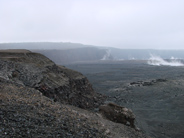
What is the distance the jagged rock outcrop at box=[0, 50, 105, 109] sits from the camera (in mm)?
15377

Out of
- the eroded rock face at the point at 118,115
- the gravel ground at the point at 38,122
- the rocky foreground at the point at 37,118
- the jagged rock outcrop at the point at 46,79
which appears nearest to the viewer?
the gravel ground at the point at 38,122

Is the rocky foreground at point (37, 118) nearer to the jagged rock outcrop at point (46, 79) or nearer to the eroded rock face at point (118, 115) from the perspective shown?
the jagged rock outcrop at point (46, 79)

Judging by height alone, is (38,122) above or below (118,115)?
above

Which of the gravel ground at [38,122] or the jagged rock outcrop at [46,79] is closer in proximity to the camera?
the gravel ground at [38,122]

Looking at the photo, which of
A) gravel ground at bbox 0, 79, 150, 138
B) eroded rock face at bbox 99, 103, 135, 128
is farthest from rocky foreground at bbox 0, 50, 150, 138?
eroded rock face at bbox 99, 103, 135, 128

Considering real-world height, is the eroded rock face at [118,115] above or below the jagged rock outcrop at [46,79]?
below

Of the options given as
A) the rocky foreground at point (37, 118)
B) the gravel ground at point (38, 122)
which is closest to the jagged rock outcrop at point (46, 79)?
the rocky foreground at point (37, 118)

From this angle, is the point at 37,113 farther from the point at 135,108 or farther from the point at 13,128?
the point at 135,108

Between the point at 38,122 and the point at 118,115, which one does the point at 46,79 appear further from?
the point at 38,122

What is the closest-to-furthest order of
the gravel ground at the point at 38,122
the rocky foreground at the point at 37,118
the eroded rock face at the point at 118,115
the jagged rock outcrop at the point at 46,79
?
the gravel ground at the point at 38,122
the rocky foreground at the point at 37,118
the eroded rock face at the point at 118,115
the jagged rock outcrop at the point at 46,79

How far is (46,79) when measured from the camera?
17.6 meters

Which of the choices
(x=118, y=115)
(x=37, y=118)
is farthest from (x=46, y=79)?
(x=37, y=118)

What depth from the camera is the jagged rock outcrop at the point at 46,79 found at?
605 inches

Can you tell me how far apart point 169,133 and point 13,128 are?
13592mm
